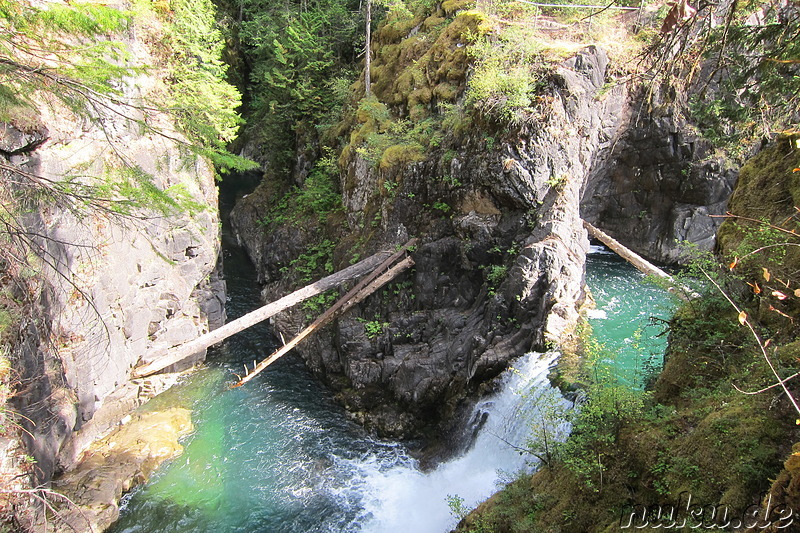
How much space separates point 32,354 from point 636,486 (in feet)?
33.4

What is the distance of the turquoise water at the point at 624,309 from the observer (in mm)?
10469

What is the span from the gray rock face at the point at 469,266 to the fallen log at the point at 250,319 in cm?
95

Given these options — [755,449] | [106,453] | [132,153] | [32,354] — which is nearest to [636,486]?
[755,449]

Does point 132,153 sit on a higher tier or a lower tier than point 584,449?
higher

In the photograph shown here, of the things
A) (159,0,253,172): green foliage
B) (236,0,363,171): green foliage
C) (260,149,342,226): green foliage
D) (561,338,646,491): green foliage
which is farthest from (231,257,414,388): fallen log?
(236,0,363,171): green foliage

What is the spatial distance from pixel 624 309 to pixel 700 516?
1029 centimetres

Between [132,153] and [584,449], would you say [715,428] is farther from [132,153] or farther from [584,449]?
[132,153]

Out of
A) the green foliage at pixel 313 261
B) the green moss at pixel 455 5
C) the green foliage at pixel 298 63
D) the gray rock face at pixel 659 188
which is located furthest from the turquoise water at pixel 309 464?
the green foliage at pixel 298 63

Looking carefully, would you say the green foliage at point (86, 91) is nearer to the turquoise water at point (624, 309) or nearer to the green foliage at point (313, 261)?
the turquoise water at point (624, 309)

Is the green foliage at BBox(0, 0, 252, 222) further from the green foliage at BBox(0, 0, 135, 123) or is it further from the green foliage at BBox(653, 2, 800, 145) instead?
the green foliage at BBox(653, 2, 800, 145)

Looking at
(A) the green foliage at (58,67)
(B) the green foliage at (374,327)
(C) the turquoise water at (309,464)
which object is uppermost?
(A) the green foliage at (58,67)

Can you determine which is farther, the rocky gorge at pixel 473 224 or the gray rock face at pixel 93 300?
the rocky gorge at pixel 473 224

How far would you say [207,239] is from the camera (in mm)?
13977

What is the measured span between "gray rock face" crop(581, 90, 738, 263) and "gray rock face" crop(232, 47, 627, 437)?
2.51 metres
